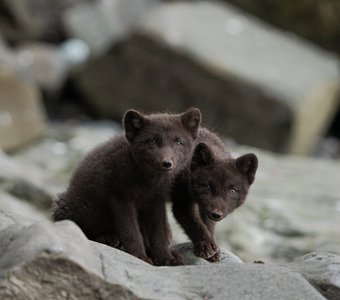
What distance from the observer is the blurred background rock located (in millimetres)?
15312

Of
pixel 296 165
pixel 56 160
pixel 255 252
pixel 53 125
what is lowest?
pixel 53 125

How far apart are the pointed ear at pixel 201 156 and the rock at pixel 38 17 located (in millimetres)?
17249

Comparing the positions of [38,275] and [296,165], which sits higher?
[38,275]

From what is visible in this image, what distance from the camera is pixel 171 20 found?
22297 millimetres

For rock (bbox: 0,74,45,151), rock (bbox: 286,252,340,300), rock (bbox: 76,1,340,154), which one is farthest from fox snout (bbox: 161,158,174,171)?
rock (bbox: 76,1,340,154)

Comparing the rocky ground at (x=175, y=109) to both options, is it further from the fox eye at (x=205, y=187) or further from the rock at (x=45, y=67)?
the fox eye at (x=205, y=187)

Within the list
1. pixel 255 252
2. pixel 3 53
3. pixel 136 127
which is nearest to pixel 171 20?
pixel 3 53

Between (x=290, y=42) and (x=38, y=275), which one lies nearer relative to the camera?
(x=38, y=275)

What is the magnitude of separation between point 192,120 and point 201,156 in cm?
31

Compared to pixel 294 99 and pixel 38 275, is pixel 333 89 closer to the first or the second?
pixel 294 99

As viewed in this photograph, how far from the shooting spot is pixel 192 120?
28.0 ft

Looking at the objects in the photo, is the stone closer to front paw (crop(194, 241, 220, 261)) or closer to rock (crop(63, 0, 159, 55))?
front paw (crop(194, 241, 220, 261))

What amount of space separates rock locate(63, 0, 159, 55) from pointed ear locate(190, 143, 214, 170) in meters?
16.1

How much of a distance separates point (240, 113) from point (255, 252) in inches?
345
